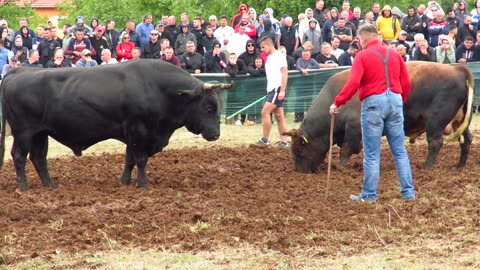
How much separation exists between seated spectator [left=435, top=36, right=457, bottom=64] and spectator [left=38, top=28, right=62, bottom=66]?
864 centimetres

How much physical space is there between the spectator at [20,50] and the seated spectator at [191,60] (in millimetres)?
3695

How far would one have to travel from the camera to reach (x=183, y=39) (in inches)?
877

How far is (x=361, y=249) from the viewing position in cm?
870

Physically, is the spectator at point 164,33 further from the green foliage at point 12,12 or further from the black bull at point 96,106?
the black bull at point 96,106

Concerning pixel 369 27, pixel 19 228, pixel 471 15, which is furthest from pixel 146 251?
pixel 471 15

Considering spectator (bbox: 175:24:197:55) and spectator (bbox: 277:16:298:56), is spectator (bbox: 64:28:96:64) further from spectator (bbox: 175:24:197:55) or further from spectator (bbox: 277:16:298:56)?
spectator (bbox: 277:16:298:56)

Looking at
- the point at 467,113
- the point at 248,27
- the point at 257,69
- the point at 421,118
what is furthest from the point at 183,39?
the point at 467,113

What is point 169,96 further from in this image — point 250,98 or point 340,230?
point 250,98

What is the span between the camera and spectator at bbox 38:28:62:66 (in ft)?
69.2

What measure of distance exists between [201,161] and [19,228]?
5.26m

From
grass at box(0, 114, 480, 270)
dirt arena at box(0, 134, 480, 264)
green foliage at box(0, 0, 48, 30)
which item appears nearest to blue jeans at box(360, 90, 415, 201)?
dirt arena at box(0, 134, 480, 264)

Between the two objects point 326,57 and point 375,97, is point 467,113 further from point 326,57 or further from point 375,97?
point 326,57

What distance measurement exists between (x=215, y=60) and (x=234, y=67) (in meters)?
1.04

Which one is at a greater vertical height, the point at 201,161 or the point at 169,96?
the point at 169,96
